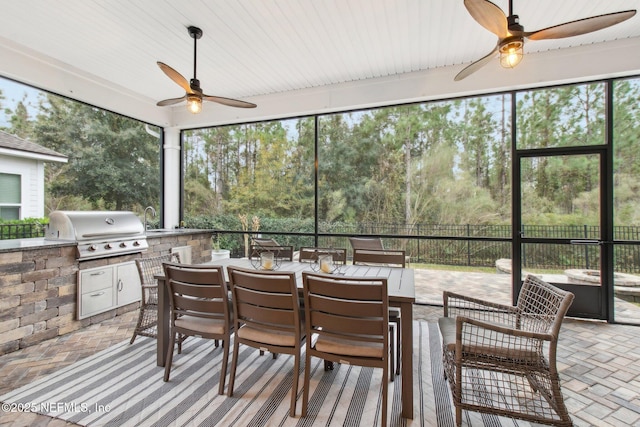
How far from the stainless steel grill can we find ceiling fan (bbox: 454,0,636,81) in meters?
A: 3.93

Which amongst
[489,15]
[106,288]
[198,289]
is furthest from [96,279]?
[489,15]

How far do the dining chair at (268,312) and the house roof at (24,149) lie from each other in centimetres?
325

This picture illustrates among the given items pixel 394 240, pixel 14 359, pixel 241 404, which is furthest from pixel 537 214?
pixel 14 359

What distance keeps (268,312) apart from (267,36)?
2.73 metres

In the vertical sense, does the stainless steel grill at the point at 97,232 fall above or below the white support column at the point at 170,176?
below

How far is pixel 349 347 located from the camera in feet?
5.97

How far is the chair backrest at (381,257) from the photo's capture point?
295cm

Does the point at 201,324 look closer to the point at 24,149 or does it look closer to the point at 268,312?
the point at 268,312

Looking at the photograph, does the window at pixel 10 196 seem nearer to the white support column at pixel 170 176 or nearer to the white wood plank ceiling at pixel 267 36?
the white wood plank ceiling at pixel 267 36

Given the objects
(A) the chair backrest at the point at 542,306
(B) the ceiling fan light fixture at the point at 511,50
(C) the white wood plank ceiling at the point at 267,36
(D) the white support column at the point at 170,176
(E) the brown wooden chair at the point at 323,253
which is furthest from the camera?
(D) the white support column at the point at 170,176

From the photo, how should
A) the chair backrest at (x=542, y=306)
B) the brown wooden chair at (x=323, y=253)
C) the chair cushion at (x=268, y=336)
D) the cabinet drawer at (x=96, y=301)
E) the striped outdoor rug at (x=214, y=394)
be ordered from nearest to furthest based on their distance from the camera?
the chair backrest at (x=542, y=306) < the striped outdoor rug at (x=214, y=394) < the chair cushion at (x=268, y=336) < the brown wooden chair at (x=323, y=253) < the cabinet drawer at (x=96, y=301)

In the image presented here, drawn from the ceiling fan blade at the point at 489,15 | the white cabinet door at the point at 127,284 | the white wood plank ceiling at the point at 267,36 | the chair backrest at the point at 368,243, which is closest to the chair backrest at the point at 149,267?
the white cabinet door at the point at 127,284

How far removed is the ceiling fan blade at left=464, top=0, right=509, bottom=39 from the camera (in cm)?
182

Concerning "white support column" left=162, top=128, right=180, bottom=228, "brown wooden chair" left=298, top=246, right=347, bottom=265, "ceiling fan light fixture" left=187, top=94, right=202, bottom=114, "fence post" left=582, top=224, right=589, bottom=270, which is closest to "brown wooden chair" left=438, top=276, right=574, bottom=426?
"brown wooden chair" left=298, top=246, right=347, bottom=265
